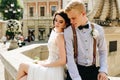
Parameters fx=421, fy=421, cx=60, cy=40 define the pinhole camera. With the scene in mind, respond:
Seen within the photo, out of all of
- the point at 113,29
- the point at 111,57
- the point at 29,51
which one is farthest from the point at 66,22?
the point at 113,29

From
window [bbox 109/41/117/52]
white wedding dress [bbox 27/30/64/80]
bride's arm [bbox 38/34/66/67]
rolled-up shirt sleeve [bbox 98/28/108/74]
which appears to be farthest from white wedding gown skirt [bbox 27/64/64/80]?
window [bbox 109/41/117/52]

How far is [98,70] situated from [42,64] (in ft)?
→ 2.13

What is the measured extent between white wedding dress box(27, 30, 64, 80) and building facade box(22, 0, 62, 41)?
177ft

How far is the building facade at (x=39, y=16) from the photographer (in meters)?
58.7

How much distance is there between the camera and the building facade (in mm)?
58719

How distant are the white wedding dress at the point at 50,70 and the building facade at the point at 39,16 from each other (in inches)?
2125

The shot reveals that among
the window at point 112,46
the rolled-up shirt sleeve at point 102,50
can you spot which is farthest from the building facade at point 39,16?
the rolled-up shirt sleeve at point 102,50

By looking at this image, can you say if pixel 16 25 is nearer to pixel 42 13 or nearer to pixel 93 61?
pixel 93 61

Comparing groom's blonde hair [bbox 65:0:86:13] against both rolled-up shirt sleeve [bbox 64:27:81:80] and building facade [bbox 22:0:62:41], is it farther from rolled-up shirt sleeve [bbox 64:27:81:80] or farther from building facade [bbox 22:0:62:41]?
building facade [bbox 22:0:62:41]

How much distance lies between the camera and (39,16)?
58969mm

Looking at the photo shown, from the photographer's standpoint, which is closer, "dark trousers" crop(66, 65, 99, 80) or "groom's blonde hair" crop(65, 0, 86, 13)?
"groom's blonde hair" crop(65, 0, 86, 13)

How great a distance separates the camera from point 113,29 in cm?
1491

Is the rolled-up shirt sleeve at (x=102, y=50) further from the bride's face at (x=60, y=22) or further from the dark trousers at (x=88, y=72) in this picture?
the bride's face at (x=60, y=22)

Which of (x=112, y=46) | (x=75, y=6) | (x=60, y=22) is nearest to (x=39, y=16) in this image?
(x=112, y=46)
